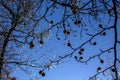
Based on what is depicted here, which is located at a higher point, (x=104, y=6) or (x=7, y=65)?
(x=7, y=65)

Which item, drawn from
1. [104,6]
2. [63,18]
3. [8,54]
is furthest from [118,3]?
[8,54]

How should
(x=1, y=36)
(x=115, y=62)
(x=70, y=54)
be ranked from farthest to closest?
(x=1, y=36) < (x=70, y=54) < (x=115, y=62)

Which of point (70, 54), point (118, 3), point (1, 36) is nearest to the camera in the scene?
point (70, 54)

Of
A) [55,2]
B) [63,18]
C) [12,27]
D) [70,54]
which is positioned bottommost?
[70,54]

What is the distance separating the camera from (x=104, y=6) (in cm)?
559

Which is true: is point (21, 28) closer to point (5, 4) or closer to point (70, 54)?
point (5, 4)

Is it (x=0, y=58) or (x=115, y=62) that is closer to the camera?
(x=115, y=62)

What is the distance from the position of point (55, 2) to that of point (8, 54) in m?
10.3

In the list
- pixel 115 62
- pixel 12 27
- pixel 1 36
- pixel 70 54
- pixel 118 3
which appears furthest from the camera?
pixel 12 27

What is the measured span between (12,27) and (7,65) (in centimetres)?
185

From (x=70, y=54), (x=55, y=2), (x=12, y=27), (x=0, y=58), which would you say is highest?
(x=12, y=27)

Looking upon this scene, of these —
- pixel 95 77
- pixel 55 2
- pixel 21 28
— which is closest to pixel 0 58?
pixel 21 28

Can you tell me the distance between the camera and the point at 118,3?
213 inches

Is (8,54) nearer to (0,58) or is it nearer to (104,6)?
(0,58)
